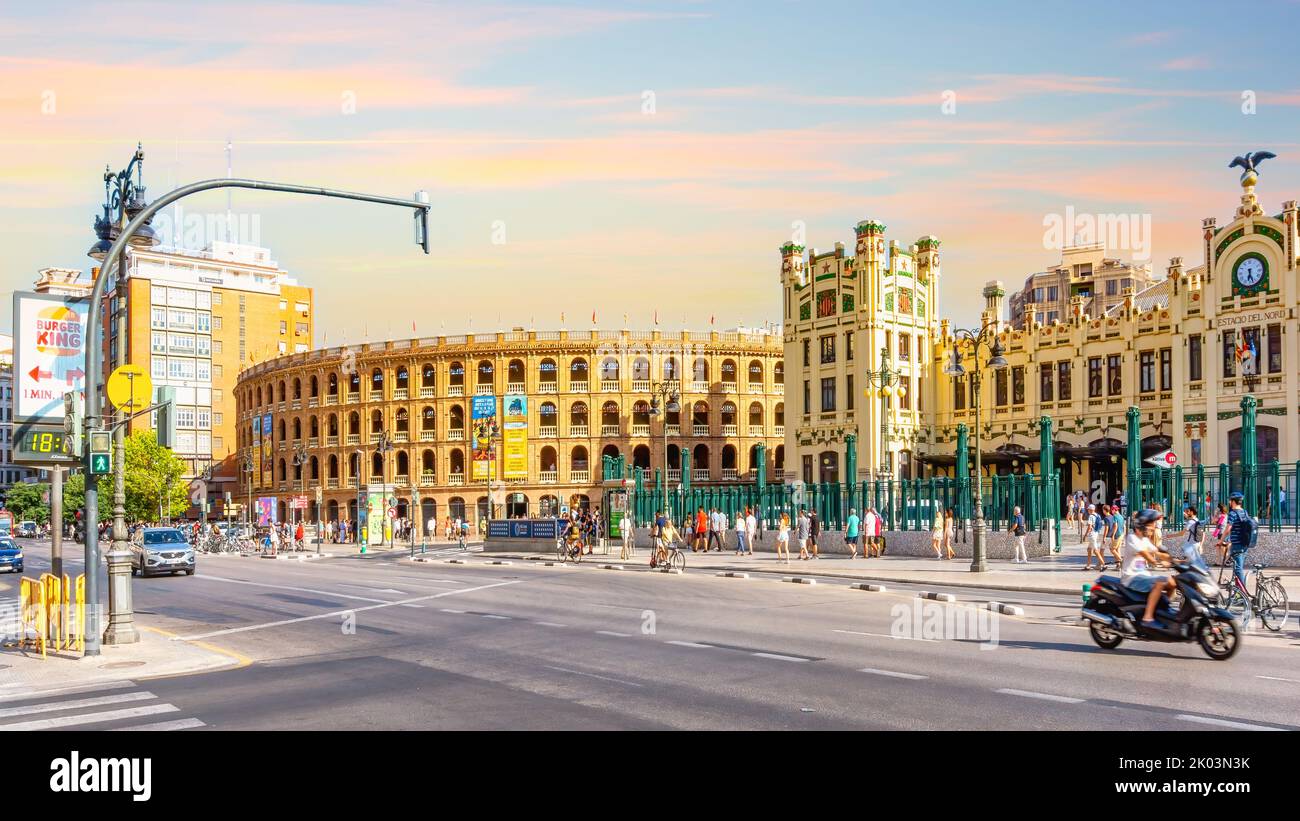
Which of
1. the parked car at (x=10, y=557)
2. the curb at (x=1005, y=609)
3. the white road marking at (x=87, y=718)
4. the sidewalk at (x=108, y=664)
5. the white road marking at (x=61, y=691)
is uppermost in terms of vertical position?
the white road marking at (x=87, y=718)

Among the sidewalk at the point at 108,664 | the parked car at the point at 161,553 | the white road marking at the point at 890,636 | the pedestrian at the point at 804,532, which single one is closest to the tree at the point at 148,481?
the parked car at the point at 161,553

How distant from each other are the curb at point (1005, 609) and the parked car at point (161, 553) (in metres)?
26.5

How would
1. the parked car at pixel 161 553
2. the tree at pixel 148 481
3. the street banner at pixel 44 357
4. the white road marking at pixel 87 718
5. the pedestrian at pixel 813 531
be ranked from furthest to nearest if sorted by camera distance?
the tree at pixel 148 481, the pedestrian at pixel 813 531, the parked car at pixel 161 553, the street banner at pixel 44 357, the white road marking at pixel 87 718

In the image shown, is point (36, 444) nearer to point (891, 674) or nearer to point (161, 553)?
point (891, 674)

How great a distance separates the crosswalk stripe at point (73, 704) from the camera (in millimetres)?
11906

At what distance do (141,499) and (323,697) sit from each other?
94.8 meters

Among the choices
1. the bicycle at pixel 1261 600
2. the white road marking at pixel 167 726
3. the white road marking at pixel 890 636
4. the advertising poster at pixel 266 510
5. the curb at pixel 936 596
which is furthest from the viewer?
the advertising poster at pixel 266 510

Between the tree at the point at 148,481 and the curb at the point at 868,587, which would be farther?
the tree at the point at 148,481

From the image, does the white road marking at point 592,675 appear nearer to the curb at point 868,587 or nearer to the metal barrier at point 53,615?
the metal barrier at point 53,615

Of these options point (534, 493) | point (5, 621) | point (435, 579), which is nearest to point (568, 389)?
point (534, 493)

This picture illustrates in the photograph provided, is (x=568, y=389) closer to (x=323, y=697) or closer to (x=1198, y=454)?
(x=1198, y=454)

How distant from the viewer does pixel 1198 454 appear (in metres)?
51.8

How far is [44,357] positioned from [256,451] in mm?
86624

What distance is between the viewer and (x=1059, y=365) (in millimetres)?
59656
